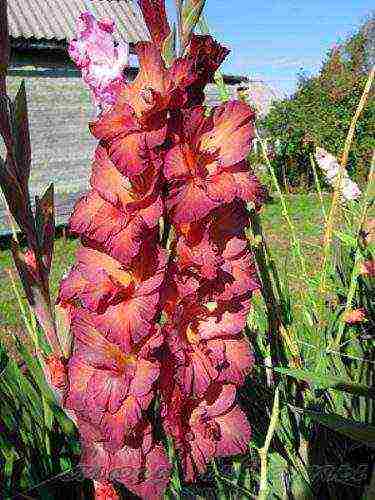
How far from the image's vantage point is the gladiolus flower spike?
19.9 inches

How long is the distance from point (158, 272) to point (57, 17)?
9294 millimetres

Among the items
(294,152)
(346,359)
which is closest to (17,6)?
(294,152)

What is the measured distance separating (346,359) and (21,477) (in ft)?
2.27

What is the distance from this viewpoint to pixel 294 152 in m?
11.5

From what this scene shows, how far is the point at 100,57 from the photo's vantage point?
625 millimetres

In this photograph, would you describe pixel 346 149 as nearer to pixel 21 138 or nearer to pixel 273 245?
pixel 21 138

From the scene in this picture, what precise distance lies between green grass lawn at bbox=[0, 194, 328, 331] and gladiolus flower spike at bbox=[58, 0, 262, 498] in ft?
7.71

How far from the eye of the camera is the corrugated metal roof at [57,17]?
8.41 m

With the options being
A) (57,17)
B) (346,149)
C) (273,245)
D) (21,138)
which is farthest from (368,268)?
(57,17)

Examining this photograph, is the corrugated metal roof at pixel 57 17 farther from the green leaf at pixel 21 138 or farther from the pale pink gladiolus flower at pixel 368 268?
the green leaf at pixel 21 138

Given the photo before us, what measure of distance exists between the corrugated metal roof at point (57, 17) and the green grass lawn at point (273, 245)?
115 inches

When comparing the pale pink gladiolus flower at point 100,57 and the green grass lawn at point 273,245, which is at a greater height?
the pale pink gladiolus flower at point 100,57

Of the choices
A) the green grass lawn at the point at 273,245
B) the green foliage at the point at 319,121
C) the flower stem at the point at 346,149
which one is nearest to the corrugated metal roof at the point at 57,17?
the green grass lawn at the point at 273,245

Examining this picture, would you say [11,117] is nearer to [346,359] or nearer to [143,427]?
[143,427]
